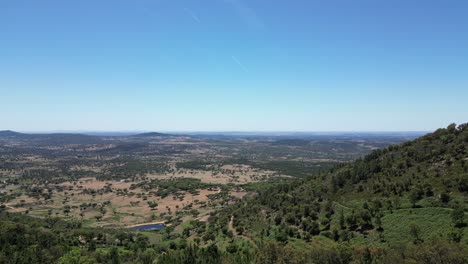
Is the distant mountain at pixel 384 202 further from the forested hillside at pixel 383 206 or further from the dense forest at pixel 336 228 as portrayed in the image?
the dense forest at pixel 336 228

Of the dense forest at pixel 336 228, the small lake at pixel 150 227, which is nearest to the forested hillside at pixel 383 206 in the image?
the dense forest at pixel 336 228

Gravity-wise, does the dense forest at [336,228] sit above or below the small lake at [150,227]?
above

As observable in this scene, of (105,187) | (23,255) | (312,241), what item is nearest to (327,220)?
(312,241)

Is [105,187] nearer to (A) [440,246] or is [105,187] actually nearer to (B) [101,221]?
(B) [101,221]

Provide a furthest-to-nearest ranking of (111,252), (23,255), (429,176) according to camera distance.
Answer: (429,176), (111,252), (23,255)

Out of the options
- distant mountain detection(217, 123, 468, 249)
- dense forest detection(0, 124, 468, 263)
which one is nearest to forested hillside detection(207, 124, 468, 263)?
distant mountain detection(217, 123, 468, 249)

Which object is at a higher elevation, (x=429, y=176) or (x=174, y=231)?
(x=429, y=176)

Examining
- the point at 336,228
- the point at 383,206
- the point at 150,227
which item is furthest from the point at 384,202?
the point at 150,227

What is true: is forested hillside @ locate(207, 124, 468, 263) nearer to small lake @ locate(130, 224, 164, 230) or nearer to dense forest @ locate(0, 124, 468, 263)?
dense forest @ locate(0, 124, 468, 263)
